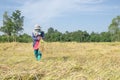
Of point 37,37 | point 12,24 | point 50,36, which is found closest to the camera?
point 37,37

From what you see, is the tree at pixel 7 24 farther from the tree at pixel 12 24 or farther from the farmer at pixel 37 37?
the farmer at pixel 37 37

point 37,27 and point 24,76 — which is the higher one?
point 37,27

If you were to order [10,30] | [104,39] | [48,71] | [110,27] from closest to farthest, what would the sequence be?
[48,71], [10,30], [110,27], [104,39]

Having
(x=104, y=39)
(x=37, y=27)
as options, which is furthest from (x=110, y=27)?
(x=37, y=27)

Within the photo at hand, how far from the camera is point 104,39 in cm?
6888

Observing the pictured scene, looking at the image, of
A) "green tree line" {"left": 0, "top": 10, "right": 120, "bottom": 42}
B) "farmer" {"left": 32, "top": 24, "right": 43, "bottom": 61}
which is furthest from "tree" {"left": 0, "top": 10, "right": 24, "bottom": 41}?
"farmer" {"left": 32, "top": 24, "right": 43, "bottom": 61}

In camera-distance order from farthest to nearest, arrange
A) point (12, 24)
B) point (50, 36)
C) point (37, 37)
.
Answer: point (50, 36) < point (12, 24) < point (37, 37)

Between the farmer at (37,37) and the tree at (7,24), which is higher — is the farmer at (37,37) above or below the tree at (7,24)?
below

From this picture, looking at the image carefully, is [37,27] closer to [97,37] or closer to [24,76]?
[24,76]

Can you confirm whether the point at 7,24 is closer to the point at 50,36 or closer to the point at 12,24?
the point at 12,24

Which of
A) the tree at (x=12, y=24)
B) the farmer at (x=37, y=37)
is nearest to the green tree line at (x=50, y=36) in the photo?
the tree at (x=12, y=24)

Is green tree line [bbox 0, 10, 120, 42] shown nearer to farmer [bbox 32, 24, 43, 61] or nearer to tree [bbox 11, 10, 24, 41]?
tree [bbox 11, 10, 24, 41]

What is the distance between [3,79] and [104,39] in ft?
216

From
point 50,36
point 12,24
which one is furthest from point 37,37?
point 50,36
